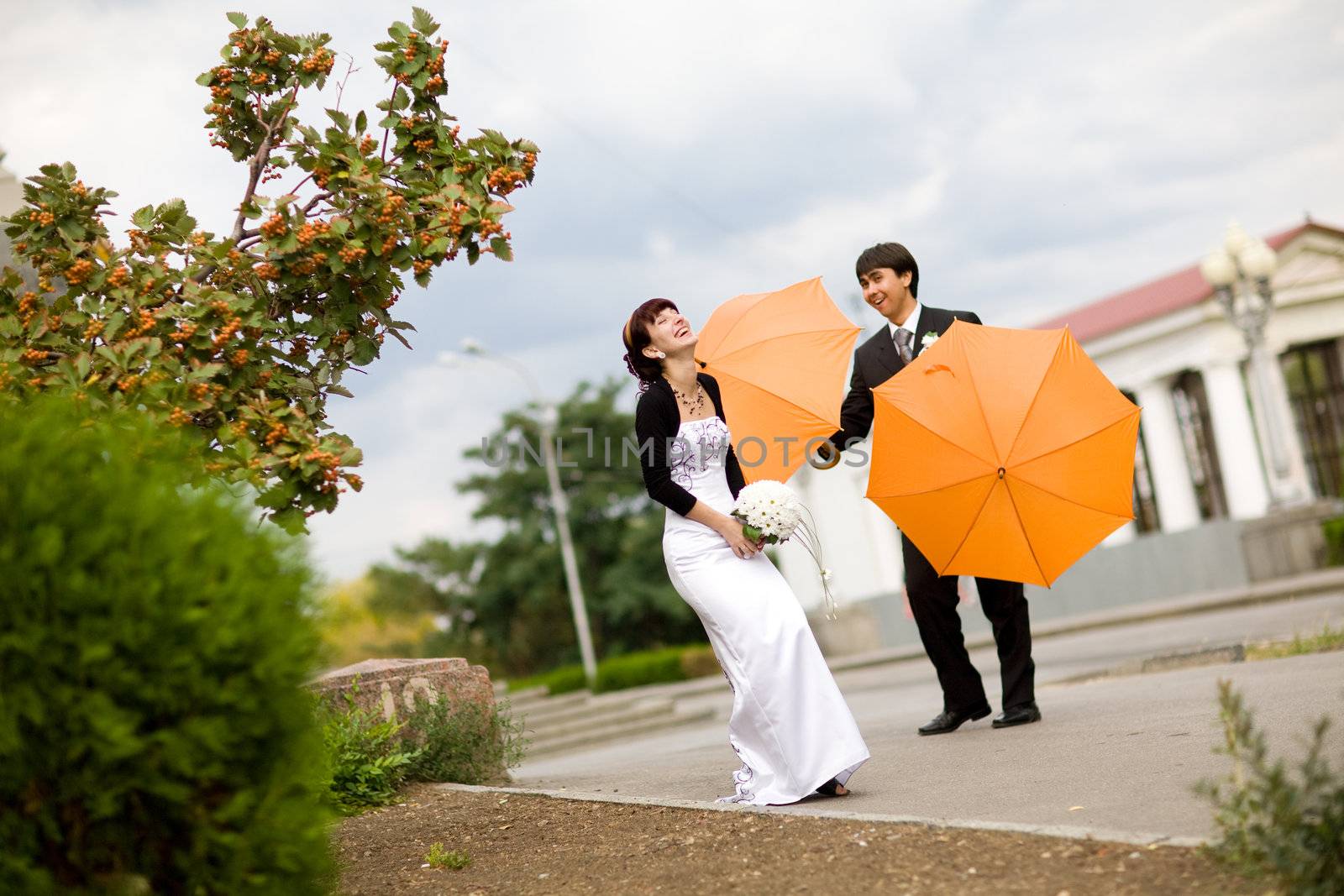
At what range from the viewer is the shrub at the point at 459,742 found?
752 cm

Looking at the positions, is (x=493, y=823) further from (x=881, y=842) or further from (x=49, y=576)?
(x=49, y=576)

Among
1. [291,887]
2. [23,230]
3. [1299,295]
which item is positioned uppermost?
[1299,295]

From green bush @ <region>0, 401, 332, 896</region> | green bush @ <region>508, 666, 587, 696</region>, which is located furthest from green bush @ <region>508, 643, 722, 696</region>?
green bush @ <region>0, 401, 332, 896</region>

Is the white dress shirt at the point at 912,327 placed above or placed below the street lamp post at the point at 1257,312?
below

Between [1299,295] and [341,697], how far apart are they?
31969 mm

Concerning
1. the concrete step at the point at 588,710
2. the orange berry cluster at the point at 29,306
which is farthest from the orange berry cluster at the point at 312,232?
the concrete step at the point at 588,710

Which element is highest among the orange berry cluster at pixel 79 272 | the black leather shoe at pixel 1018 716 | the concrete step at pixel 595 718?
the orange berry cluster at pixel 79 272

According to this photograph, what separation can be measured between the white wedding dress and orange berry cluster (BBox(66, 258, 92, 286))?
273 centimetres

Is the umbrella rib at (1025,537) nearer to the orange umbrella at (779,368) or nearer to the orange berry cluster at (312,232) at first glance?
the orange umbrella at (779,368)

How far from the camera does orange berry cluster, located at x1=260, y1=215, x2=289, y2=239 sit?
17.3 ft

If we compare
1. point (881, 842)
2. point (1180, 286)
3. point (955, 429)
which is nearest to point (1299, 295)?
point (1180, 286)

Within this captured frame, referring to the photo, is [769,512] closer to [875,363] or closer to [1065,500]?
[1065,500]

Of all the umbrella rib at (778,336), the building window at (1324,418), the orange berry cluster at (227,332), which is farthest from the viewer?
the building window at (1324,418)

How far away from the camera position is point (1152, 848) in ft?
12.5
